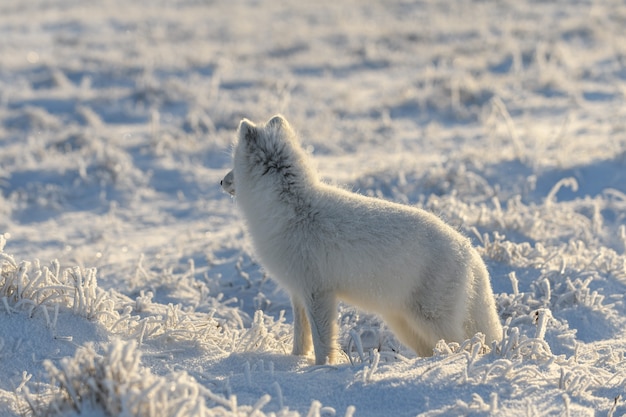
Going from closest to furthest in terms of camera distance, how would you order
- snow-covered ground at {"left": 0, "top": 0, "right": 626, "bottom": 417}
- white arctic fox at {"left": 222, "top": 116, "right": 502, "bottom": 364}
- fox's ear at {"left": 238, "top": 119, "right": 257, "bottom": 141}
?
1. snow-covered ground at {"left": 0, "top": 0, "right": 626, "bottom": 417}
2. white arctic fox at {"left": 222, "top": 116, "right": 502, "bottom": 364}
3. fox's ear at {"left": 238, "top": 119, "right": 257, "bottom": 141}

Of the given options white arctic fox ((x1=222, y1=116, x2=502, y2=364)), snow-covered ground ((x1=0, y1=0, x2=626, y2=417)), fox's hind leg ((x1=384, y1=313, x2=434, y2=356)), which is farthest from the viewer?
fox's hind leg ((x1=384, y1=313, x2=434, y2=356))

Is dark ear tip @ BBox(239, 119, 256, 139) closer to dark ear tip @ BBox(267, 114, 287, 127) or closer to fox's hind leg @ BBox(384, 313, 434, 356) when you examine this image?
dark ear tip @ BBox(267, 114, 287, 127)

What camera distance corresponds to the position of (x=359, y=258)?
160 inches

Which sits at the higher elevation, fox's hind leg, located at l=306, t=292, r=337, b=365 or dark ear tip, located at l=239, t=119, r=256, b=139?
dark ear tip, located at l=239, t=119, r=256, b=139

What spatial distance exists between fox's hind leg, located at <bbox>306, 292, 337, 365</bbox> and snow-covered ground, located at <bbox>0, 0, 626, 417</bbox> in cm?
14

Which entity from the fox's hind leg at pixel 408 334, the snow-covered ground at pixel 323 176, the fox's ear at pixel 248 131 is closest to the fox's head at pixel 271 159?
the fox's ear at pixel 248 131

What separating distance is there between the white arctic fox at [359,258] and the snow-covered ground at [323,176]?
231 millimetres

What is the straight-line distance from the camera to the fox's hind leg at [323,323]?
13.6ft

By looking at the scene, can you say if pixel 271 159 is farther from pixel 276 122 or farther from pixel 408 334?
pixel 408 334

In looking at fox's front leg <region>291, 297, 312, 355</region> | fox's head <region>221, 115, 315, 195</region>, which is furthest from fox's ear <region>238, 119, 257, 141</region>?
fox's front leg <region>291, 297, 312, 355</region>

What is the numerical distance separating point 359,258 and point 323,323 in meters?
0.38

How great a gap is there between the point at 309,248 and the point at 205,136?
294 inches

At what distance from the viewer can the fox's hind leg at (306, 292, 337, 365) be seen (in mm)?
4133

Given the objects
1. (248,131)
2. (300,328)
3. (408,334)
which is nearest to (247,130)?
(248,131)
